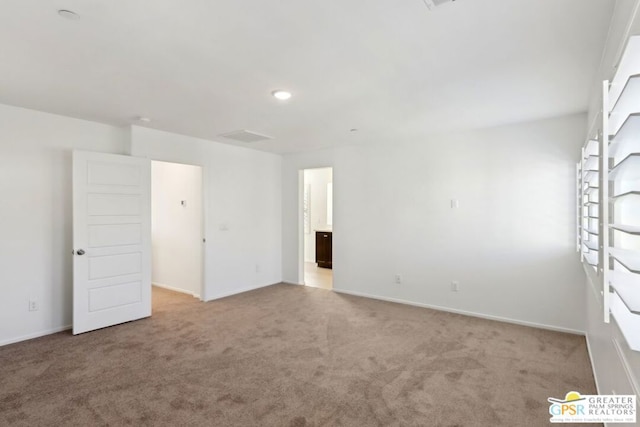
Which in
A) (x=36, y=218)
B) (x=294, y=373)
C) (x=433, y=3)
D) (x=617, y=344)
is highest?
(x=433, y=3)

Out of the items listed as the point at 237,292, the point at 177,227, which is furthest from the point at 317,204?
the point at 177,227

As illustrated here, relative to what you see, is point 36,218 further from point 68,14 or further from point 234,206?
point 68,14

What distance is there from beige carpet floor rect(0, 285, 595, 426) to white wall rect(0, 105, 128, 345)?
0.33 m

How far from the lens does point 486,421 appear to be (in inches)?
85.2

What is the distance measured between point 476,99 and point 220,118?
2.72 m

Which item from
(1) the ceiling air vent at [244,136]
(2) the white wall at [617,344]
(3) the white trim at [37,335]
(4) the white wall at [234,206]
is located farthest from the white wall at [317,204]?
(2) the white wall at [617,344]

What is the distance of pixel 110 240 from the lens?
396cm

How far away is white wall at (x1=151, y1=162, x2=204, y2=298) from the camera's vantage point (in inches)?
A: 206

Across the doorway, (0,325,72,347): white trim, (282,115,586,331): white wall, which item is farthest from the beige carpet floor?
the doorway

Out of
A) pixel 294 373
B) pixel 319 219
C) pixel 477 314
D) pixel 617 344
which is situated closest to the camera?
pixel 617 344

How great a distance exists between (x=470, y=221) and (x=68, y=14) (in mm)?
4365

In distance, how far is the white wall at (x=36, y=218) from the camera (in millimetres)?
3424

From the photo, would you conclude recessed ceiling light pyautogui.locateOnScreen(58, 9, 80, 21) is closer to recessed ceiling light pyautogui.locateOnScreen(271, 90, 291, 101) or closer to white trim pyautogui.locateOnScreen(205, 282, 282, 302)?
recessed ceiling light pyautogui.locateOnScreen(271, 90, 291, 101)

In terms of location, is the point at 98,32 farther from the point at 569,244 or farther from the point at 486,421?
the point at 569,244
